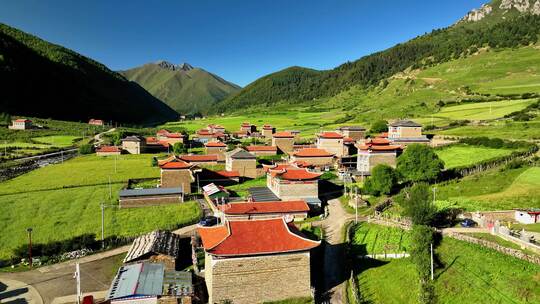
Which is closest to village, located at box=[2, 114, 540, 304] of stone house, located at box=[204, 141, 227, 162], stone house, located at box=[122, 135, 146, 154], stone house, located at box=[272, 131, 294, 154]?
stone house, located at box=[204, 141, 227, 162]

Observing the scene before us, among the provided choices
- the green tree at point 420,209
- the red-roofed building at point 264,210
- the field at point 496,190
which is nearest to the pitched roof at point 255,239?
the red-roofed building at point 264,210

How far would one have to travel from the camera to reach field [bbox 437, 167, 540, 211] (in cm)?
3542

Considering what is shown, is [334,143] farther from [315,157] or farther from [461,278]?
[461,278]

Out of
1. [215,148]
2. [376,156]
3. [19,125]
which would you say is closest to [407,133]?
[376,156]

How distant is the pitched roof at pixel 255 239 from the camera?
23828mm

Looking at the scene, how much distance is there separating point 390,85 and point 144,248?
137 m

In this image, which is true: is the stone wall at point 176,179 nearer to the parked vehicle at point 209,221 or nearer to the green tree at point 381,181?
the parked vehicle at point 209,221

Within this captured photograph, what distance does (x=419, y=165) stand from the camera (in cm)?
4572

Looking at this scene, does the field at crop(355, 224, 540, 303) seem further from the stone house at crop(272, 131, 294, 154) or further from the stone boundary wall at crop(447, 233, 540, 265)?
the stone house at crop(272, 131, 294, 154)

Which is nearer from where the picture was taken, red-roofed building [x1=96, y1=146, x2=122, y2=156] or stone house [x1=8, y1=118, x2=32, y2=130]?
red-roofed building [x1=96, y1=146, x2=122, y2=156]

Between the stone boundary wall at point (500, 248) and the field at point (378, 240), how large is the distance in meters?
3.69

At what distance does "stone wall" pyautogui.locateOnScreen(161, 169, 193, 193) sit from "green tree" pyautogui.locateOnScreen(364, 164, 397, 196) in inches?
912

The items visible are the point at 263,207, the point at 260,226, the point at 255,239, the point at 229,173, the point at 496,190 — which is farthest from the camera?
the point at 229,173

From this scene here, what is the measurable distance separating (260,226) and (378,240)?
35.9ft
